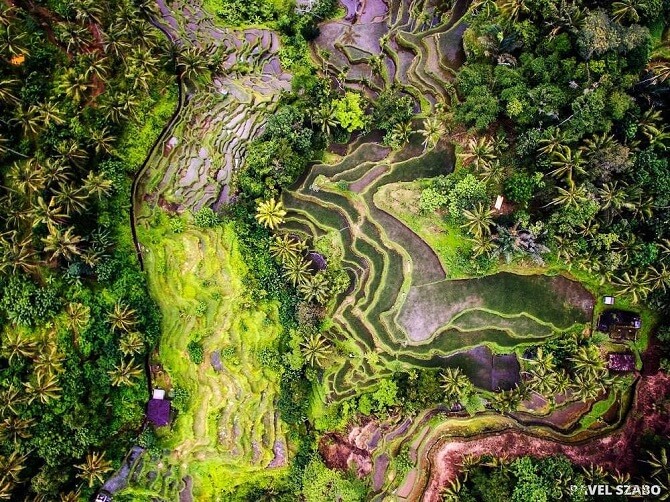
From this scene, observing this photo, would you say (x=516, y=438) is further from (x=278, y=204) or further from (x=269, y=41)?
(x=269, y=41)

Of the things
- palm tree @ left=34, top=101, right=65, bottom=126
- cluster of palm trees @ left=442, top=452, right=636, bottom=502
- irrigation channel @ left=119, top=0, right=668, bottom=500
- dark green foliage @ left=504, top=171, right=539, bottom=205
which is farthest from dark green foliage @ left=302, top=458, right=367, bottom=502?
palm tree @ left=34, top=101, right=65, bottom=126

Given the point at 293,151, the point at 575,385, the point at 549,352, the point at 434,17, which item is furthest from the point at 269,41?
the point at 575,385

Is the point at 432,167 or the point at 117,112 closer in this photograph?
the point at 117,112

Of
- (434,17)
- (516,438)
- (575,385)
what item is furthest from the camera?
(434,17)

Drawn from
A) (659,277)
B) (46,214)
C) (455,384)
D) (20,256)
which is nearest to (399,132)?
(455,384)

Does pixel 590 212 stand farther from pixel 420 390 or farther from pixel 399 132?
pixel 420 390

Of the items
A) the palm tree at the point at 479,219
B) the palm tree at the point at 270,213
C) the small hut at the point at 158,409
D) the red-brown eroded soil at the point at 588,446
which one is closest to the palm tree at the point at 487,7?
the palm tree at the point at 479,219
